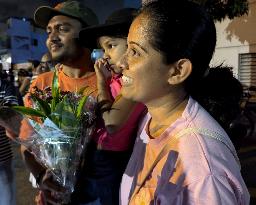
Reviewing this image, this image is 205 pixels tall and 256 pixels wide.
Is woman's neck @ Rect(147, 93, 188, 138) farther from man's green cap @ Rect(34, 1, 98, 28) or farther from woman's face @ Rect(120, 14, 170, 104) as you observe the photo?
man's green cap @ Rect(34, 1, 98, 28)

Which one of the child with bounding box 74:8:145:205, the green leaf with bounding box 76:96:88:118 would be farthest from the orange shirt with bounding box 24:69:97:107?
the green leaf with bounding box 76:96:88:118

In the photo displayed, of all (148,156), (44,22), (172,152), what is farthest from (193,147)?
(44,22)

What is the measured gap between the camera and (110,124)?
1.70 m

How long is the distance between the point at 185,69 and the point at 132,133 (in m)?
0.67

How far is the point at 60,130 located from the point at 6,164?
2.17 metres

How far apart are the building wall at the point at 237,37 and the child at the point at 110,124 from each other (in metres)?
8.53

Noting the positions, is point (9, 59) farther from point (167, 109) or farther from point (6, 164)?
point (167, 109)

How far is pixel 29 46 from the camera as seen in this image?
1903cm

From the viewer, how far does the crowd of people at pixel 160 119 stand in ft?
3.62

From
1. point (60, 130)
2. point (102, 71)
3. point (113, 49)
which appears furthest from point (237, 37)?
point (60, 130)

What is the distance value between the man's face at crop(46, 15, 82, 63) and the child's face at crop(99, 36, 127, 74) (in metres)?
0.37

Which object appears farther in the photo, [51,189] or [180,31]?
[51,189]

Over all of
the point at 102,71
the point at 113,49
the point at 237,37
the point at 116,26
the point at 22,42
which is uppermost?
the point at 116,26

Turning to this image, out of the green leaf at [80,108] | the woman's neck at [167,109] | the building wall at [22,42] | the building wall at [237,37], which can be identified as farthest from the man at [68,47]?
the building wall at [22,42]
